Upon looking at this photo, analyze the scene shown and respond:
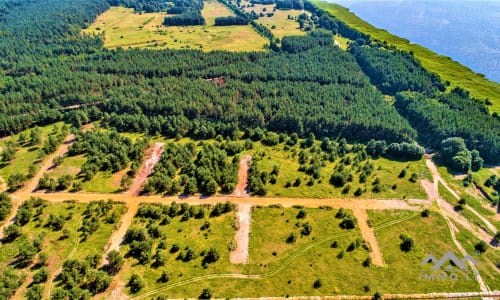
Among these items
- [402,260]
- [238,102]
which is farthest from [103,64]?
[402,260]

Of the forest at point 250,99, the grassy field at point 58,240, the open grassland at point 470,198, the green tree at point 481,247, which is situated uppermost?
the forest at point 250,99

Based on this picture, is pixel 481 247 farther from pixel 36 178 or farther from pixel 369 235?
pixel 36 178

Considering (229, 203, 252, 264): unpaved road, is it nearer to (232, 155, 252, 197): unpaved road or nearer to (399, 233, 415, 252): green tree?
(232, 155, 252, 197): unpaved road

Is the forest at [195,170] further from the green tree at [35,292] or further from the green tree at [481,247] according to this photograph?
the green tree at [481,247]

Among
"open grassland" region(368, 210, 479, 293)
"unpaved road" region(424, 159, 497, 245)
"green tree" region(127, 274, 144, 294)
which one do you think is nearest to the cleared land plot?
"green tree" region(127, 274, 144, 294)

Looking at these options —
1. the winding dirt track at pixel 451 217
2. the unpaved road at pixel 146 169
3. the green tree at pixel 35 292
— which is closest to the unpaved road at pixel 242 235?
the unpaved road at pixel 146 169

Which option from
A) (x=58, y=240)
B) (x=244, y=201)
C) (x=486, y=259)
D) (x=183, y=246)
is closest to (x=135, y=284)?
(x=183, y=246)
